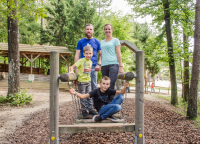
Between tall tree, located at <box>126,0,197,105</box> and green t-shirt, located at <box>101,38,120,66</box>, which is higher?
→ tall tree, located at <box>126,0,197,105</box>

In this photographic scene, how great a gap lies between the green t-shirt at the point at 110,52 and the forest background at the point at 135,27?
354 cm

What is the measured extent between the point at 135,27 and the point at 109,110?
2424 centimetres

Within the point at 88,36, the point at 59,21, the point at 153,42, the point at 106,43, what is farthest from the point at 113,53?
the point at 59,21

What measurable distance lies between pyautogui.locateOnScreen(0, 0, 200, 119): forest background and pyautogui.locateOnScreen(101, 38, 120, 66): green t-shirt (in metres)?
3.54

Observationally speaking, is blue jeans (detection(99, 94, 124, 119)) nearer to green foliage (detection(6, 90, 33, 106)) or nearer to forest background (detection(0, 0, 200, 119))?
forest background (detection(0, 0, 200, 119))

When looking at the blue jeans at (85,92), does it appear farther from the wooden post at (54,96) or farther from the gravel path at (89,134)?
the wooden post at (54,96)

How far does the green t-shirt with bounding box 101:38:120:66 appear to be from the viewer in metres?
3.33

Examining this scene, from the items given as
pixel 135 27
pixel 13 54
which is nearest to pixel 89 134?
pixel 13 54

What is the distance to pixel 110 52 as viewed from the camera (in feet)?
11.0

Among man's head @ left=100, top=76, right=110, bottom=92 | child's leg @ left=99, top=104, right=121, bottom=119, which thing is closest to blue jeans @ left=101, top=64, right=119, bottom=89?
man's head @ left=100, top=76, right=110, bottom=92

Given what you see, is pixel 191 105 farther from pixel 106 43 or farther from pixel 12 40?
pixel 12 40

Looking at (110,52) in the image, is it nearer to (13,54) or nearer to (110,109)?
(110,109)

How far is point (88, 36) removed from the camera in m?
3.50

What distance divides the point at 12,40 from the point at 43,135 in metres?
5.06
